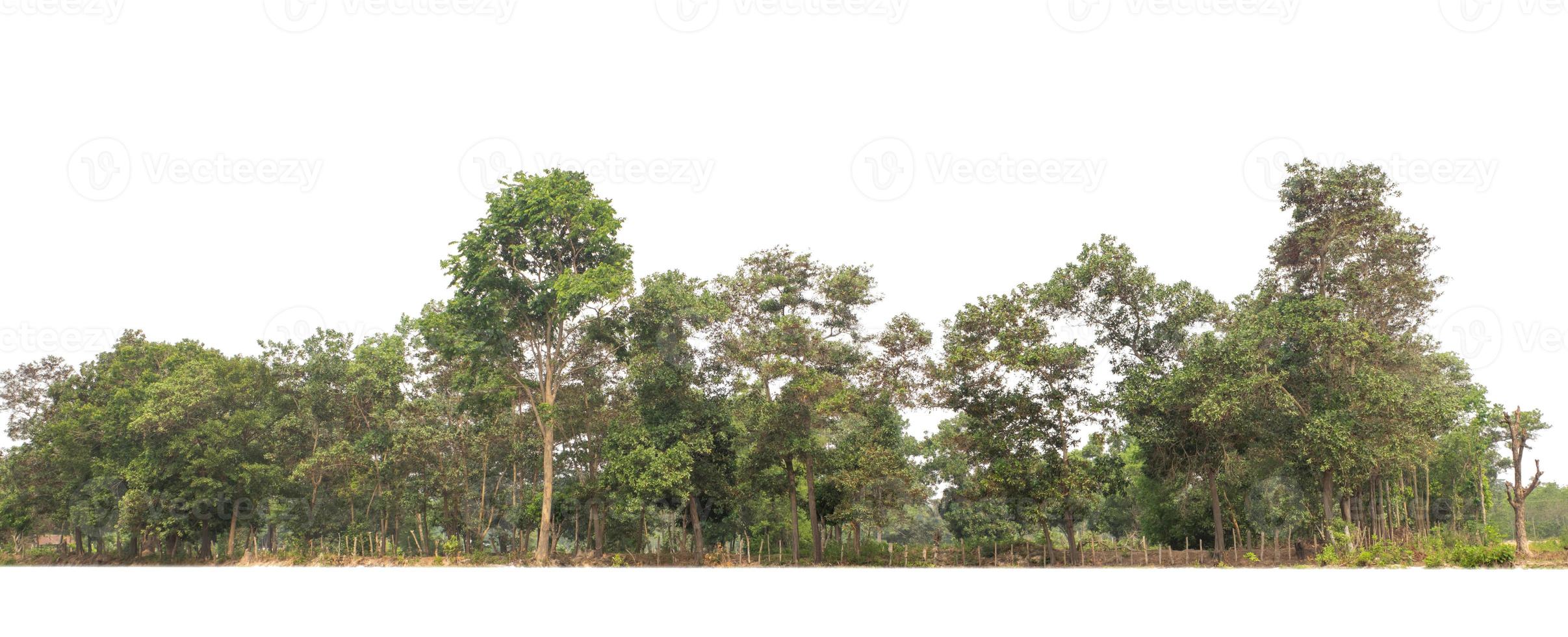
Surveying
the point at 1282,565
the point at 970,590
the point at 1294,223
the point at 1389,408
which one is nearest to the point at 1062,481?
the point at 1282,565

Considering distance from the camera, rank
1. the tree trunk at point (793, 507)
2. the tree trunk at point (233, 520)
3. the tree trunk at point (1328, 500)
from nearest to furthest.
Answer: the tree trunk at point (1328, 500) → the tree trunk at point (793, 507) → the tree trunk at point (233, 520)

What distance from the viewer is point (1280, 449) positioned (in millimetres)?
32375

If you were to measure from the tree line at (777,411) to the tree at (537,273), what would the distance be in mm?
139

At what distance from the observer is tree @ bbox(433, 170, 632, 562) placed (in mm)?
36375

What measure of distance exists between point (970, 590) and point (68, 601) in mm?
17705

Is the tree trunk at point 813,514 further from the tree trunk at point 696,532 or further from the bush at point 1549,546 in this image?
the bush at point 1549,546

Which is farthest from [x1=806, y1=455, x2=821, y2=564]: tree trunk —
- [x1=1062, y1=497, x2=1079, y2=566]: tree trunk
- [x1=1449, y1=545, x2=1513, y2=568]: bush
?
[x1=1449, y1=545, x2=1513, y2=568]: bush

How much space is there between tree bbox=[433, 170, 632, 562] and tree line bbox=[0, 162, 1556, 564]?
0.46 ft

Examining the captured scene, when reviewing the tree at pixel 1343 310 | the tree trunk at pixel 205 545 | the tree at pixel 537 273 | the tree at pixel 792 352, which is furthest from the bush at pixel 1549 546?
the tree trunk at pixel 205 545

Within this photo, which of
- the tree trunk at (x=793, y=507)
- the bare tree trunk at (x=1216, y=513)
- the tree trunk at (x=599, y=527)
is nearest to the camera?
the bare tree trunk at (x=1216, y=513)

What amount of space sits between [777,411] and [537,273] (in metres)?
11.9

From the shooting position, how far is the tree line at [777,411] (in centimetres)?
3206

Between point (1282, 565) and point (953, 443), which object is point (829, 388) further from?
point (1282, 565)

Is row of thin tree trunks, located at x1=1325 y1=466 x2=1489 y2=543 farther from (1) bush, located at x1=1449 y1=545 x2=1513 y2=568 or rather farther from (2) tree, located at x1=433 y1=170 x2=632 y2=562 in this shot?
(2) tree, located at x1=433 y1=170 x2=632 y2=562
